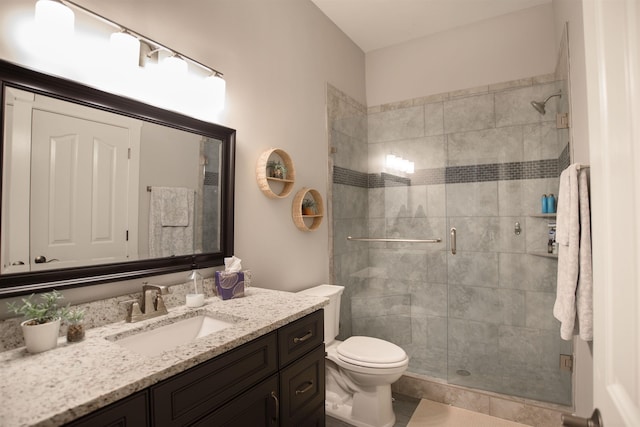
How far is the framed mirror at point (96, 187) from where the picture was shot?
3.62ft

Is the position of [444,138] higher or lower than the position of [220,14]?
lower

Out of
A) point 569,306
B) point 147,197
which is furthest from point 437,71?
point 147,197

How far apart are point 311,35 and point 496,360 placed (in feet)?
9.06

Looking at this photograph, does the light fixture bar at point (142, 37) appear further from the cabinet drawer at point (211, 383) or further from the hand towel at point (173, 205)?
the cabinet drawer at point (211, 383)

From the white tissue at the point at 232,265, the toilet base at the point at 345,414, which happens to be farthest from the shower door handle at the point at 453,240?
the white tissue at the point at 232,265

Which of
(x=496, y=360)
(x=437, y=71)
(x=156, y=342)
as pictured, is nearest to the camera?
(x=156, y=342)

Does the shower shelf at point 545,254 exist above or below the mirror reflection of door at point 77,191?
below

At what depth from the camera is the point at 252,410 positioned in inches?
47.4

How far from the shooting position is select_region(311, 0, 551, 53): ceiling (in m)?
2.71

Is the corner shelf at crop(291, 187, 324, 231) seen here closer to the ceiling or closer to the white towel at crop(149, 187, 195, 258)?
the white towel at crop(149, 187, 195, 258)

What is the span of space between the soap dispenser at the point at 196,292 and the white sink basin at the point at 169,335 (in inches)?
2.8

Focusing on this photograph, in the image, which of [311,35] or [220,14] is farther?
[311,35]

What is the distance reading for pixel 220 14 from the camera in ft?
6.08

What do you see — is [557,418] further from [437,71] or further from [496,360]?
[437,71]
